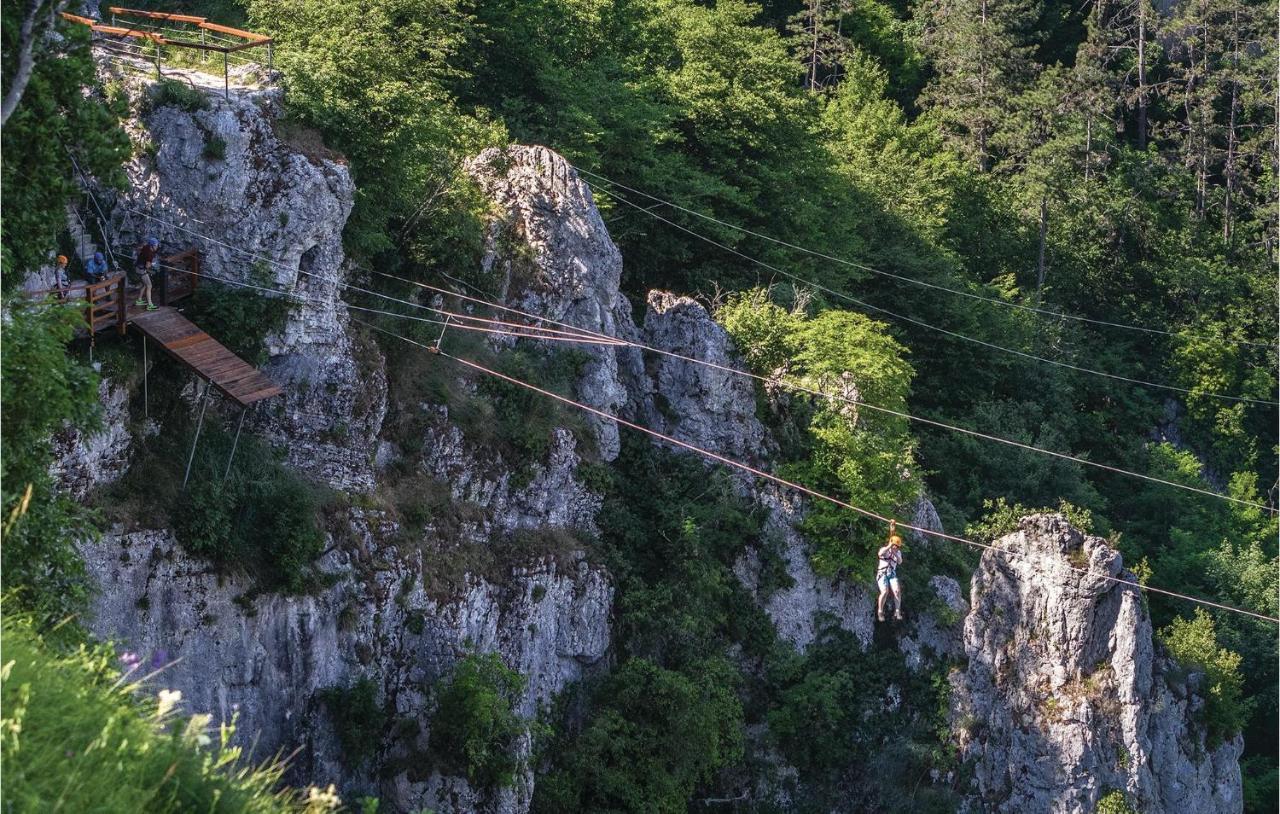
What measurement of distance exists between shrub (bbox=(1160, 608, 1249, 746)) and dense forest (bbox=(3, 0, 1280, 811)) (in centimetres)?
12

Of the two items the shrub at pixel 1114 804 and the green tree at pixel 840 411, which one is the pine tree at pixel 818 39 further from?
the shrub at pixel 1114 804

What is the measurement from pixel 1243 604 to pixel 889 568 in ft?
61.3

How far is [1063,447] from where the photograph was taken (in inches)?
1519

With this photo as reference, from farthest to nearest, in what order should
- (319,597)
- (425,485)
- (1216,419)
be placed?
(1216,419)
(425,485)
(319,597)

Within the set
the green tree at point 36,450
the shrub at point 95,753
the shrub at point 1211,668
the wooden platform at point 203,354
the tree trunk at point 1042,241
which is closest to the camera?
the shrub at point 95,753

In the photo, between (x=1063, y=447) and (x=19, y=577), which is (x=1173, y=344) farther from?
(x=19, y=577)

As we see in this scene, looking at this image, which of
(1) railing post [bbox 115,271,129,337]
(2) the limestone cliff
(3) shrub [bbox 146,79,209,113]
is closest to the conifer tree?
(2) the limestone cliff

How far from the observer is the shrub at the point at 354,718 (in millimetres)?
17750

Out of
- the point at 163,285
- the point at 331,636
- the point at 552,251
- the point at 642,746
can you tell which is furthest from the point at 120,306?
the point at 642,746

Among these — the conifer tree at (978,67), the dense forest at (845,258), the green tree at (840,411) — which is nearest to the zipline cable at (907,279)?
the dense forest at (845,258)

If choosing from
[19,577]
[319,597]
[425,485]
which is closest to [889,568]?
[425,485]

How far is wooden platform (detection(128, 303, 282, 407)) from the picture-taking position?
1705 cm

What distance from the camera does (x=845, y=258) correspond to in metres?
35.6

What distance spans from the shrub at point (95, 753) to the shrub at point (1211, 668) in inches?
926
